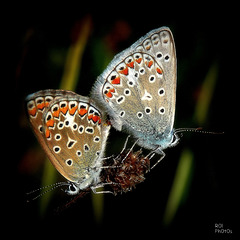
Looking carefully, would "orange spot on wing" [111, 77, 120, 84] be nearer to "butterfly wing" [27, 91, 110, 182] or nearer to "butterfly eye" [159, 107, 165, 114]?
"butterfly wing" [27, 91, 110, 182]

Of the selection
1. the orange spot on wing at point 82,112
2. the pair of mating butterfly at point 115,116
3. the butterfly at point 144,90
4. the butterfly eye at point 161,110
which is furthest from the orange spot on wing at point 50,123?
the butterfly eye at point 161,110

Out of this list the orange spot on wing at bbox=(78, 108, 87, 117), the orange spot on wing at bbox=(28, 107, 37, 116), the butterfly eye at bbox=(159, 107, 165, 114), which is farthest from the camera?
the butterfly eye at bbox=(159, 107, 165, 114)

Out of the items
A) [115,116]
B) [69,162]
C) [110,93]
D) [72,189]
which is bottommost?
[72,189]

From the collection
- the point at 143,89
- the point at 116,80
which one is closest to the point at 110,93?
the point at 116,80

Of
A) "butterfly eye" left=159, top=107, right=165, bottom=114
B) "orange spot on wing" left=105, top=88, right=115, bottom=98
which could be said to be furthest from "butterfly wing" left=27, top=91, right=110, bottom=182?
"butterfly eye" left=159, top=107, right=165, bottom=114

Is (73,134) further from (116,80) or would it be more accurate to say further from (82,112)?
(116,80)

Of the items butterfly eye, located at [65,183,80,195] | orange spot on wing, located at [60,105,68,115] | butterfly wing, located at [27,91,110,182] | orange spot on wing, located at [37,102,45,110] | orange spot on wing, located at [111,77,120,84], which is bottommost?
butterfly eye, located at [65,183,80,195]

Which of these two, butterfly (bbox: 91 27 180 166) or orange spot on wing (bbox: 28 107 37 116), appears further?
butterfly (bbox: 91 27 180 166)

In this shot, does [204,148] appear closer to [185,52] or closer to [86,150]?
[185,52]
